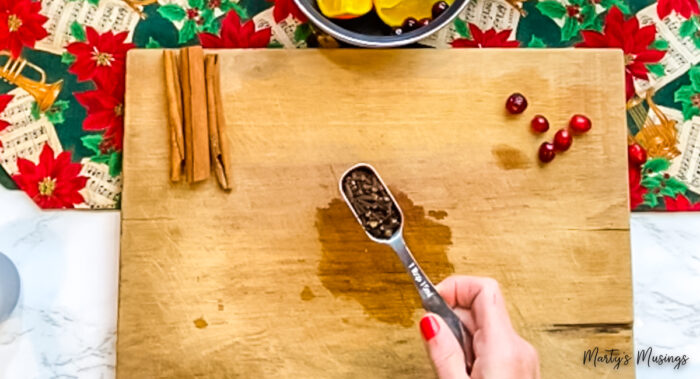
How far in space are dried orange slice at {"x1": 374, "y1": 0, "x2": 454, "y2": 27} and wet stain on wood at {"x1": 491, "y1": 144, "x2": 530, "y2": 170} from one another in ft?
1.02

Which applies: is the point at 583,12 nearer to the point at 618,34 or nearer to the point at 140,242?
the point at 618,34

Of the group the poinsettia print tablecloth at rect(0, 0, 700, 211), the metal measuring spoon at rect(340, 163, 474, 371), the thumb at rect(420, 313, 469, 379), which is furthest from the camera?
the poinsettia print tablecloth at rect(0, 0, 700, 211)

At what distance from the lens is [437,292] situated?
3.97 ft

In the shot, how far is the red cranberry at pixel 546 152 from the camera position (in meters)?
1.37

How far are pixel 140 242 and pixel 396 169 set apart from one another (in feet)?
1.78

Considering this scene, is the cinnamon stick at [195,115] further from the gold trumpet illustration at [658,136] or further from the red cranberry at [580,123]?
Answer: the gold trumpet illustration at [658,136]

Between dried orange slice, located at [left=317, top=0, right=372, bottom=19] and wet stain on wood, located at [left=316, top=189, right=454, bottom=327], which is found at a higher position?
dried orange slice, located at [left=317, top=0, right=372, bottom=19]

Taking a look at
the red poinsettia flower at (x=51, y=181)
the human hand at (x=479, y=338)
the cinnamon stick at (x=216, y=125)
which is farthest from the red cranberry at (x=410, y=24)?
the red poinsettia flower at (x=51, y=181)

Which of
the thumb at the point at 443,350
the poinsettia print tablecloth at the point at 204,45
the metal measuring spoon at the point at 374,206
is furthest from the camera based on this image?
the poinsettia print tablecloth at the point at 204,45

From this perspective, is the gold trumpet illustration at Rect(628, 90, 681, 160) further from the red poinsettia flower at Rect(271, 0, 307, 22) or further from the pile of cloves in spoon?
the red poinsettia flower at Rect(271, 0, 307, 22)

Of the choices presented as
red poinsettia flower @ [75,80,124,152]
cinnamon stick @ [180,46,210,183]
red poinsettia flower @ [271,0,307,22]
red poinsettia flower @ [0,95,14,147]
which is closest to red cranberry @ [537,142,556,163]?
red poinsettia flower @ [271,0,307,22]

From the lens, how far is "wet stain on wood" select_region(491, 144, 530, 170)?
139cm

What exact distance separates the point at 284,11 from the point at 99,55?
0.41m

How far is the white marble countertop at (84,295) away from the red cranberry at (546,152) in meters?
0.25
